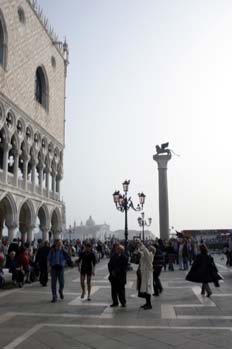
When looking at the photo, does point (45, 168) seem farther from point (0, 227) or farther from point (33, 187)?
point (0, 227)

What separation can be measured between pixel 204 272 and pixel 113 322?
384 cm

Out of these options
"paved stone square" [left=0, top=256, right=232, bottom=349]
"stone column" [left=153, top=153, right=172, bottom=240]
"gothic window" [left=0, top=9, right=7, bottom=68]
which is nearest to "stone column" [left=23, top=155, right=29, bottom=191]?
"gothic window" [left=0, top=9, right=7, bottom=68]

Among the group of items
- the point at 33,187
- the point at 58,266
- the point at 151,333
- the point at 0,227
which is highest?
the point at 33,187

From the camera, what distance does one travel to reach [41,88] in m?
33.6

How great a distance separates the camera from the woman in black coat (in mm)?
10352

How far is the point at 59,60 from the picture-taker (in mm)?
37375

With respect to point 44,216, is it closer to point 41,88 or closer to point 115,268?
point 41,88

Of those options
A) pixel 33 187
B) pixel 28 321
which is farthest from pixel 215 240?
pixel 28 321

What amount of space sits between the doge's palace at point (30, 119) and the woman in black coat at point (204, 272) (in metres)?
15.8

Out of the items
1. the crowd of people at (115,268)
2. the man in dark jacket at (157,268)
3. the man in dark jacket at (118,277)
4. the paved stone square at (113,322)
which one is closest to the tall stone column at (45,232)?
the crowd of people at (115,268)

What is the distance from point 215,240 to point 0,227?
20811 mm

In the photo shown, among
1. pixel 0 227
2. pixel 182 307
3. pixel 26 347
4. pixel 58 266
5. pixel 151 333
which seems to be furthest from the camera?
pixel 0 227

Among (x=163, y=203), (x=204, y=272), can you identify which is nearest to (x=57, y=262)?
(x=204, y=272)

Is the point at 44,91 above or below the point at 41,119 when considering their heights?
above
